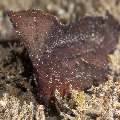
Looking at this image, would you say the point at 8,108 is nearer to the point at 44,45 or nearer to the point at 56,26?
the point at 44,45

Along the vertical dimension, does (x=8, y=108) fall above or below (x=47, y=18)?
below

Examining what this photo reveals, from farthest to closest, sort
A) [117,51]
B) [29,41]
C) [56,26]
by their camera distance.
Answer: [117,51], [56,26], [29,41]

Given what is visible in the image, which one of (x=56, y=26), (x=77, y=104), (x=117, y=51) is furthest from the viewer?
(x=117, y=51)

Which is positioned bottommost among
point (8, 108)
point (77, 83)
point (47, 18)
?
point (8, 108)

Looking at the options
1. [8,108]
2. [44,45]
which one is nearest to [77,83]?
[44,45]

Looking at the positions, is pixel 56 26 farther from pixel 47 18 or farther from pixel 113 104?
pixel 113 104

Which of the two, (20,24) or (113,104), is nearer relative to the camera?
(113,104)
